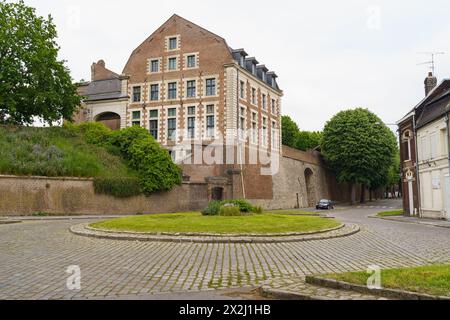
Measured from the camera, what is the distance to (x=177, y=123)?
44.5 m

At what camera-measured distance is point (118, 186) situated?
111ft

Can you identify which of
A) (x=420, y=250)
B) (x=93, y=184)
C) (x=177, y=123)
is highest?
(x=177, y=123)

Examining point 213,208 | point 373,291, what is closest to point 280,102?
point 213,208

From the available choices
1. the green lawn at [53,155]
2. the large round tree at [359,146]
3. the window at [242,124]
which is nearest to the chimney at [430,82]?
the window at [242,124]

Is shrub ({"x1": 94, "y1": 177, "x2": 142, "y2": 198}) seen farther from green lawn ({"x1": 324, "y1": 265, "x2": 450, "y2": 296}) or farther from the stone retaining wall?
green lawn ({"x1": 324, "y1": 265, "x2": 450, "y2": 296})

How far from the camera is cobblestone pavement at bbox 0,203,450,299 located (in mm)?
7051

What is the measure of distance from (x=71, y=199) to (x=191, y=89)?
18827mm

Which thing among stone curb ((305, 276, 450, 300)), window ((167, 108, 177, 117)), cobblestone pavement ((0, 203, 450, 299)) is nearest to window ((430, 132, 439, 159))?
cobblestone pavement ((0, 203, 450, 299))

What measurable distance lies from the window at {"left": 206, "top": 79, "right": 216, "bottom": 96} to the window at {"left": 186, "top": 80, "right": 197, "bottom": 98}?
5.02ft

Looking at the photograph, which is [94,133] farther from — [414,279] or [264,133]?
[414,279]

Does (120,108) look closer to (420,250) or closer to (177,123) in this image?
(177,123)

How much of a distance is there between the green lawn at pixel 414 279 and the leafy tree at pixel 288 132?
6351cm

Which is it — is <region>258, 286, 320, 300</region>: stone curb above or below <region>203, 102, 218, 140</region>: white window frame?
below
